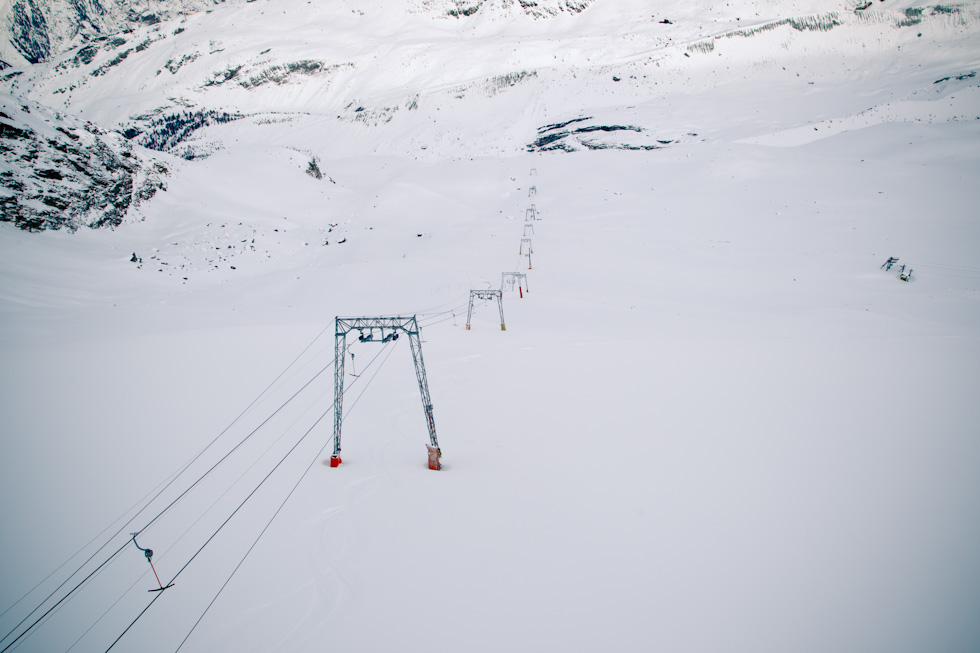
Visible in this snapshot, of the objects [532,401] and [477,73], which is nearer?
[532,401]

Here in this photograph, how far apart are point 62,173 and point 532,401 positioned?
4229cm

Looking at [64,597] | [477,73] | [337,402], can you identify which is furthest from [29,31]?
[64,597]

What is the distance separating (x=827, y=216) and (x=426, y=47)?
103 metres

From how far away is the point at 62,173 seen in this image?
113ft

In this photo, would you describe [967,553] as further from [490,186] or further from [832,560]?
[490,186]

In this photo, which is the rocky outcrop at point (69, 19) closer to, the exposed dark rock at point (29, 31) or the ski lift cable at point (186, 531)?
the exposed dark rock at point (29, 31)

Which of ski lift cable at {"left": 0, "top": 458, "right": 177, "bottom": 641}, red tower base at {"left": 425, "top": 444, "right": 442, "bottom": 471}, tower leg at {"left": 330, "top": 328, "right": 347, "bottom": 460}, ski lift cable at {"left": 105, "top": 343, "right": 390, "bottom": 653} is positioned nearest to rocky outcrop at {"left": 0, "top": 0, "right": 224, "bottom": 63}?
ski lift cable at {"left": 105, "top": 343, "right": 390, "bottom": 653}

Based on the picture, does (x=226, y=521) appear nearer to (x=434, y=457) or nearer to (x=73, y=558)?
(x=73, y=558)

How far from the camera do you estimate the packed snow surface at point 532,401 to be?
28.4ft

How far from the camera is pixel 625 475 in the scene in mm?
12633

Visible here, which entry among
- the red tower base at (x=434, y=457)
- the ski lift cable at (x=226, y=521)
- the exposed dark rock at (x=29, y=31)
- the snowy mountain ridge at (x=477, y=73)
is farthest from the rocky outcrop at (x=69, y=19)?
the red tower base at (x=434, y=457)

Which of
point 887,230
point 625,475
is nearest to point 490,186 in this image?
point 887,230

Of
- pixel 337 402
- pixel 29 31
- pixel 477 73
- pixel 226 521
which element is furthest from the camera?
pixel 29 31

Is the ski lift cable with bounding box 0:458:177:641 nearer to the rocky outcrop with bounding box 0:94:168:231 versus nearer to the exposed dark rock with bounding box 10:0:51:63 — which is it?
the rocky outcrop with bounding box 0:94:168:231
